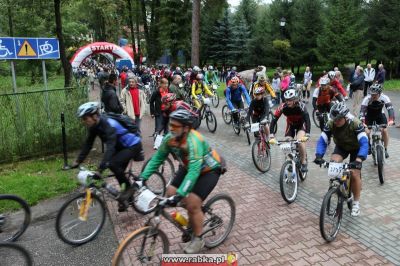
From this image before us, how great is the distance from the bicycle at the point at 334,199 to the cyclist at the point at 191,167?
1.61 meters

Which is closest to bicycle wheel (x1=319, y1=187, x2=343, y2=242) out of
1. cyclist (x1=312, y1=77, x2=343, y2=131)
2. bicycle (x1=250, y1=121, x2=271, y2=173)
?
bicycle (x1=250, y1=121, x2=271, y2=173)

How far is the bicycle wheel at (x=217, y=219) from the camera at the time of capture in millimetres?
4766

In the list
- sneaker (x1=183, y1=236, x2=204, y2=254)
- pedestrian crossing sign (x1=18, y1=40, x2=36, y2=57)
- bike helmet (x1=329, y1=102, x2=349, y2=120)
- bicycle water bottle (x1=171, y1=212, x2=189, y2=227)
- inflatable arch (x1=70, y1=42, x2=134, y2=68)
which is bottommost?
sneaker (x1=183, y1=236, x2=204, y2=254)

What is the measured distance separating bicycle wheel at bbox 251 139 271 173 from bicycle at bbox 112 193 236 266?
3.04m

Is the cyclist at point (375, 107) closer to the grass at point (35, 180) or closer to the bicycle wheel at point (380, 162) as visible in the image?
the bicycle wheel at point (380, 162)

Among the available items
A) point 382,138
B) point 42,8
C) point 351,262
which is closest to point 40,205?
point 351,262

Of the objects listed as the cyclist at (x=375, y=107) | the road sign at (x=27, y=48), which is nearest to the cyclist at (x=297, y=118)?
the cyclist at (x=375, y=107)

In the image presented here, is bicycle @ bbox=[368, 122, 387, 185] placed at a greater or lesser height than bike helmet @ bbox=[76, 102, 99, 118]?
lesser

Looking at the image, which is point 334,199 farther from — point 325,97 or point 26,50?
point 26,50

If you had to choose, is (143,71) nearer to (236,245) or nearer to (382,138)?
(382,138)

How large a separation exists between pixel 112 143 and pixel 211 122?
25.4 ft

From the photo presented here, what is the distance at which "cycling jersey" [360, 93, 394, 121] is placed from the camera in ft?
26.2

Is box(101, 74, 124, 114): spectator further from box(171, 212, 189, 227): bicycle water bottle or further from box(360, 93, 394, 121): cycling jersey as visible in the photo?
box(360, 93, 394, 121): cycling jersey

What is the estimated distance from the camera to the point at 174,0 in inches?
1357
